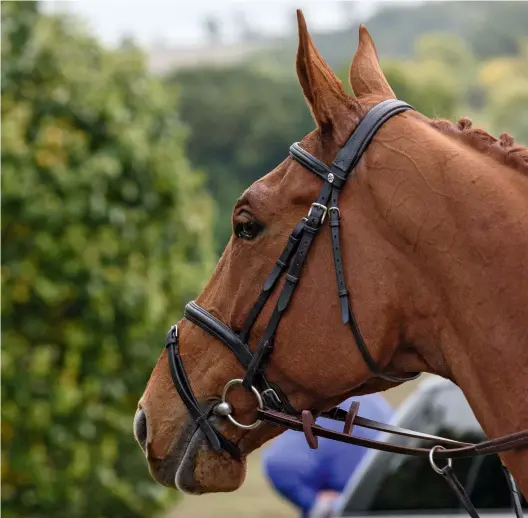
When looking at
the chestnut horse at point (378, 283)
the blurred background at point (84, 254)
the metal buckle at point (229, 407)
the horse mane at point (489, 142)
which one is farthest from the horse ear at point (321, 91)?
the blurred background at point (84, 254)

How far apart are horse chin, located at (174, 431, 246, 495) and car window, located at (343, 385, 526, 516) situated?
7.24 feet

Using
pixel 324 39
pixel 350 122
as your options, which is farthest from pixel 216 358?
pixel 324 39

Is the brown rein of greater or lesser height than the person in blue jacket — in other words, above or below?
above

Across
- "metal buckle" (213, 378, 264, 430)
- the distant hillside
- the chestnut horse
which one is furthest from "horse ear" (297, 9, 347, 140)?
the distant hillside

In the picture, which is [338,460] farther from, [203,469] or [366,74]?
[366,74]

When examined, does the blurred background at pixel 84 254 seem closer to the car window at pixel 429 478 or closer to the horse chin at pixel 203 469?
the car window at pixel 429 478

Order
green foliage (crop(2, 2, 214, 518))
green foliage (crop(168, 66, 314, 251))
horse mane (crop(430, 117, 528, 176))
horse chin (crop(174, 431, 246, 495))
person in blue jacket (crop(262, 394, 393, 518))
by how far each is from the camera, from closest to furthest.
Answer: horse mane (crop(430, 117, 528, 176)) < horse chin (crop(174, 431, 246, 495)) < person in blue jacket (crop(262, 394, 393, 518)) < green foliage (crop(2, 2, 214, 518)) < green foliage (crop(168, 66, 314, 251))

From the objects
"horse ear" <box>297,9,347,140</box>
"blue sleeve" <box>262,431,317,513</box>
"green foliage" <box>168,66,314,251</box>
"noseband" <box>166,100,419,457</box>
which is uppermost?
"green foliage" <box>168,66,314,251</box>

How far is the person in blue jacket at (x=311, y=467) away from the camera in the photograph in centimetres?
534

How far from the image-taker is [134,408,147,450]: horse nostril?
9.23 feet

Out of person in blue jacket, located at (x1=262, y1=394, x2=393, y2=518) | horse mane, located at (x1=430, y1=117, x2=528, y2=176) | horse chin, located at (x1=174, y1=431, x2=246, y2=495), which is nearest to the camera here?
horse mane, located at (x1=430, y1=117, x2=528, y2=176)

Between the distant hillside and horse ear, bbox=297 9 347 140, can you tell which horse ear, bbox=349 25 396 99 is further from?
the distant hillside

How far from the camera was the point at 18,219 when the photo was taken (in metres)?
8.00

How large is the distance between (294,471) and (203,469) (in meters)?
2.69
